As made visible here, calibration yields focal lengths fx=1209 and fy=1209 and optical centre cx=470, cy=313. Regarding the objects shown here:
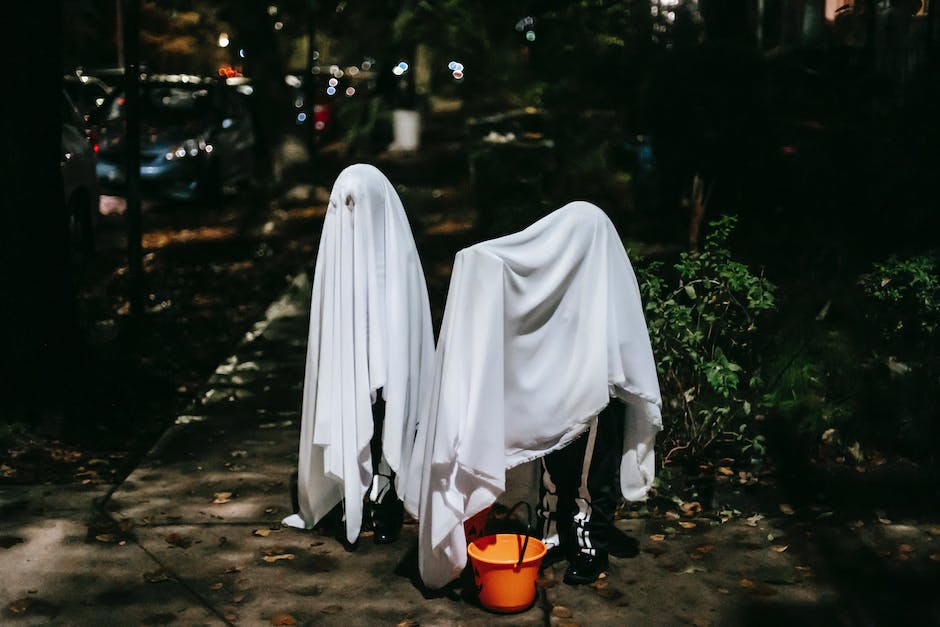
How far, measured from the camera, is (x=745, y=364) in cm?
753

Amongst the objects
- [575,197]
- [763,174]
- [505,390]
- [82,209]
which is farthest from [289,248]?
[505,390]

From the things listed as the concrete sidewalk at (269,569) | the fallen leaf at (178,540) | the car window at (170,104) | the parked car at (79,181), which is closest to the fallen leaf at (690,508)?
the concrete sidewalk at (269,569)

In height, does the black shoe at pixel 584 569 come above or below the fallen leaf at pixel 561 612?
above

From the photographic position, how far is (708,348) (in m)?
7.50

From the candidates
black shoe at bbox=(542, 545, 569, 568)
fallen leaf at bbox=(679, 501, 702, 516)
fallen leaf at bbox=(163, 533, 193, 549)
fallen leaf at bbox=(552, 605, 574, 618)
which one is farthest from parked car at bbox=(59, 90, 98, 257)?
fallen leaf at bbox=(552, 605, 574, 618)

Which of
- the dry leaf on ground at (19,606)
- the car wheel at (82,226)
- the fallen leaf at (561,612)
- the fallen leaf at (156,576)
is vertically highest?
the car wheel at (82,226)

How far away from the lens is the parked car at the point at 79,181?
13305mm

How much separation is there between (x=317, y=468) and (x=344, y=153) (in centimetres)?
2014

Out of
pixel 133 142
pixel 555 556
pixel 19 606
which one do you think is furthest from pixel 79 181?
pixel 555 556

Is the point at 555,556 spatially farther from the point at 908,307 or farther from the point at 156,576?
the point at 908,307

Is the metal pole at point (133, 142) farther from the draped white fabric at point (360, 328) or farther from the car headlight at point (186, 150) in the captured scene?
the car headlight at point (186, 150)

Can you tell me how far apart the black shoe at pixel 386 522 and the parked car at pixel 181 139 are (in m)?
12.7

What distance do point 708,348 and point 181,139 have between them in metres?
12.4

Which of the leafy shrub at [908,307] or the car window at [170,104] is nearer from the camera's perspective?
the leafy shrub at [908,307]
